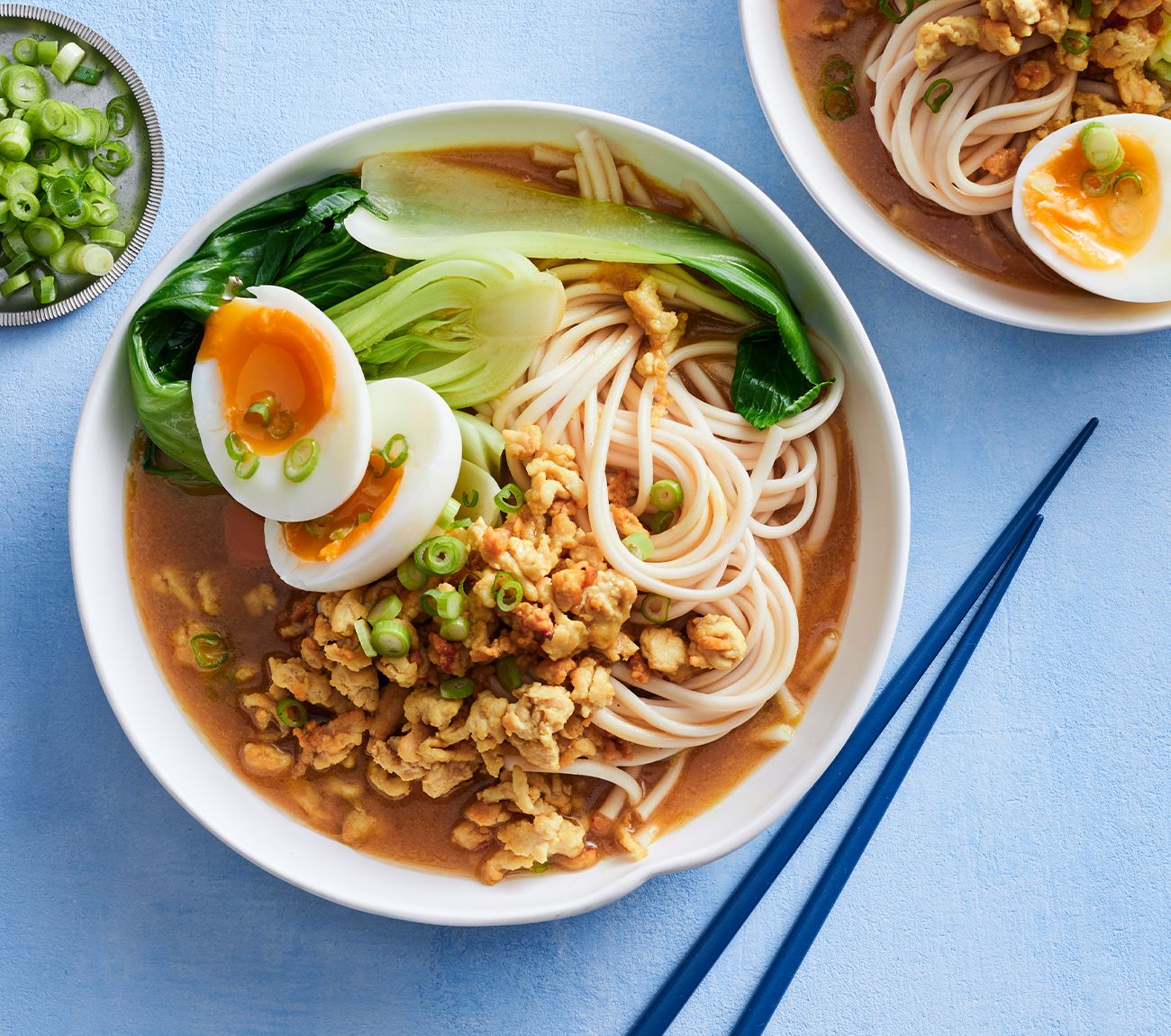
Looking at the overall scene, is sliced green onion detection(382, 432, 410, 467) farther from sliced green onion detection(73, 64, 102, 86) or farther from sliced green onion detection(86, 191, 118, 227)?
sliced green onion detection(73, 64, 102, 86)

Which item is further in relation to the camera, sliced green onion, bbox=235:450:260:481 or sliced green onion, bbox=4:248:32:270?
sliced green onion, bbox=4:248:32:270

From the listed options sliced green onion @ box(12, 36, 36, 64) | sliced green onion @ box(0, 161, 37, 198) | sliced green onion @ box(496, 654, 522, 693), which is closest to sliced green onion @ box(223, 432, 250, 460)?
sliced green onion @ box(496, 654, 522, 693)

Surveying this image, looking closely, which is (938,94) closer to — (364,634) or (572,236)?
(572,236)

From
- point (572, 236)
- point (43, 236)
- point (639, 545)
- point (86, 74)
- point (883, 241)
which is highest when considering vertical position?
point (883, 241)

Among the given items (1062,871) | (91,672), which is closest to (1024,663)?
(1062,871)

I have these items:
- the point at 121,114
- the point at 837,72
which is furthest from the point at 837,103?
the point at 121,114

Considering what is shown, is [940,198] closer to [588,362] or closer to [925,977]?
[588,362]
